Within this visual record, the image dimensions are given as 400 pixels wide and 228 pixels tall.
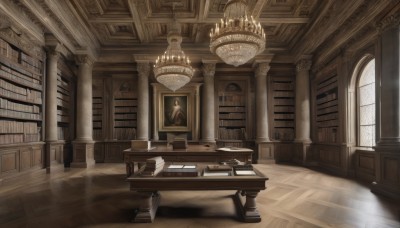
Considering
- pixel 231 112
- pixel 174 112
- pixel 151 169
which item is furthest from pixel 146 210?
pixel 231 112

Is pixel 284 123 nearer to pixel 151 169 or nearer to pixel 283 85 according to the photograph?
pixel 283 85

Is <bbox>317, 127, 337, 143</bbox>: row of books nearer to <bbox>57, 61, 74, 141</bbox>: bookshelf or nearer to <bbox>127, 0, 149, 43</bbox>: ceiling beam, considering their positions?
<bbox>127, 0, 149, 43</bbox>: ceiling beam

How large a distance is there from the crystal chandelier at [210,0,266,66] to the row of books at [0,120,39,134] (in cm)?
463

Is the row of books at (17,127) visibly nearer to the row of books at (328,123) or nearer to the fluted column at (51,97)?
the fluted column at (51,97)

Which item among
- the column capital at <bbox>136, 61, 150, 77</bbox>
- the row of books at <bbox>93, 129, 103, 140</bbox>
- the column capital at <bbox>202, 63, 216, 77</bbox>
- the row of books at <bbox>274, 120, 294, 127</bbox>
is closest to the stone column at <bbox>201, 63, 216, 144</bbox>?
the column capital at <bbox>202, 63, 216, 77</bbox>

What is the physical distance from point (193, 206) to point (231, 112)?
6230 mm

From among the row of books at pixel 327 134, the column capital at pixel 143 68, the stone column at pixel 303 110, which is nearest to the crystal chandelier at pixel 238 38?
the row of books at pixel 327 134

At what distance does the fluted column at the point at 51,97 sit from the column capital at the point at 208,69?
15.3 feet

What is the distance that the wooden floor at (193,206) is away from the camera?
2971mm

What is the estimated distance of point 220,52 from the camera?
4.36 metres

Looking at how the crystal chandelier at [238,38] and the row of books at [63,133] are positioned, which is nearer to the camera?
the crystal chandelier at [238,38]

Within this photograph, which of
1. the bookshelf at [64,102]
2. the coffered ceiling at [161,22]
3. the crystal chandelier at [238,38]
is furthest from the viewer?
the bookshelf at [64,102]

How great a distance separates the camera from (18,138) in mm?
5715

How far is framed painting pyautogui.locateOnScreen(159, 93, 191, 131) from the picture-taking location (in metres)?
9.21
